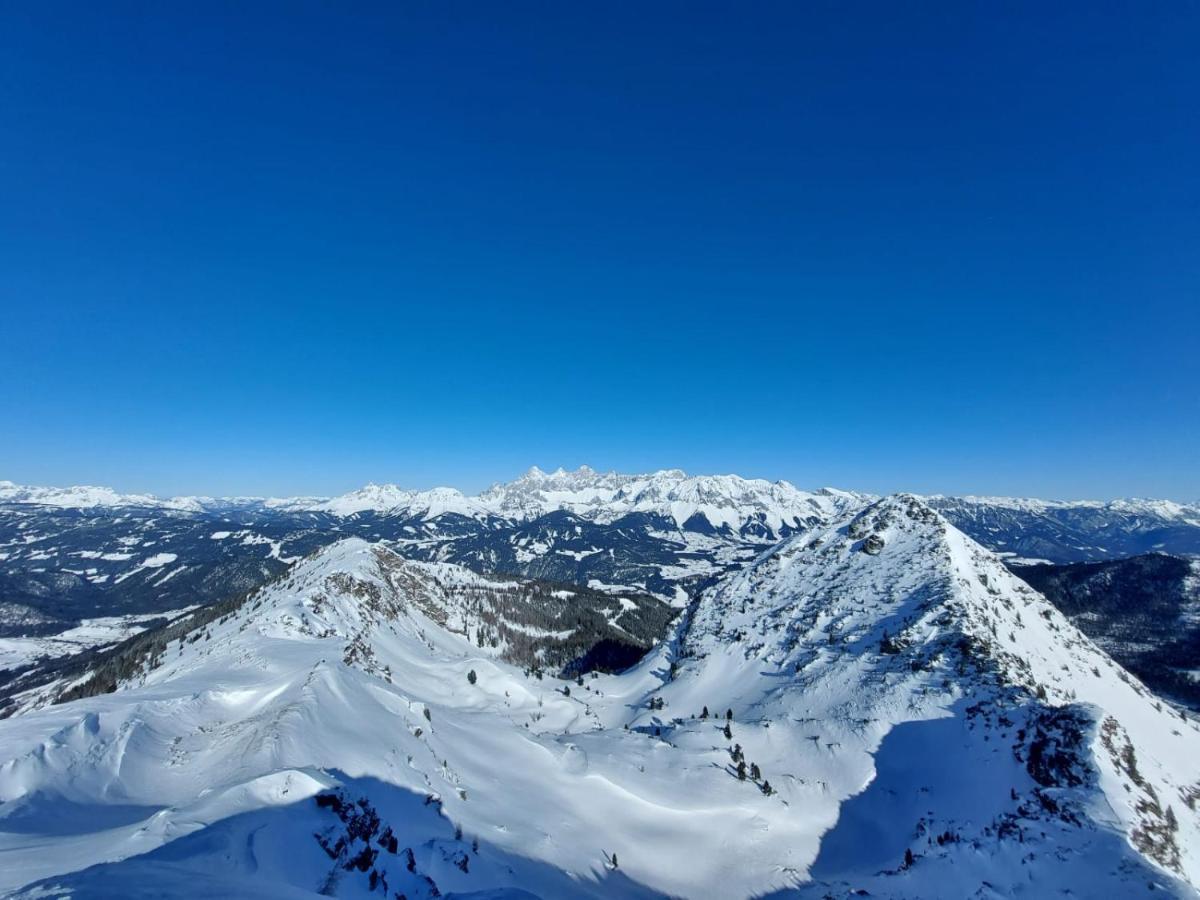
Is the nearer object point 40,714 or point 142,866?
point 142,866

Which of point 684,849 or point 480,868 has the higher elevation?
point 480,868

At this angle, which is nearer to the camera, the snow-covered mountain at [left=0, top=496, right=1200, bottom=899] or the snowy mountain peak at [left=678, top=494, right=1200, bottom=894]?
the snow-covered mountain at [left=0, top=496, right=1200, bottom=899]

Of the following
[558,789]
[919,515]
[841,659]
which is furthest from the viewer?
[919,515]

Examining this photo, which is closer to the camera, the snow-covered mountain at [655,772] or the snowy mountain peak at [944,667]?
the snow-covered mountain at [655,772]

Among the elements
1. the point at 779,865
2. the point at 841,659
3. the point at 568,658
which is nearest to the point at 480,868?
the point at 779,865

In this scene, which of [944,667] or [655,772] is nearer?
[655,772]

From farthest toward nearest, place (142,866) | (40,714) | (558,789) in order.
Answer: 1. (558,789)
2. (40,714)
3. (142,866)

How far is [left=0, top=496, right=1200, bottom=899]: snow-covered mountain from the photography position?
21.1 metres

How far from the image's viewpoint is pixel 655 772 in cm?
4753

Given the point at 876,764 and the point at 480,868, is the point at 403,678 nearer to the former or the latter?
the point at 480,868

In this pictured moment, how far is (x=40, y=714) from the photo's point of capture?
121 feet

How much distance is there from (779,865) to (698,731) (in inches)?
771

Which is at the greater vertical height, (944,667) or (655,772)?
(944,667)

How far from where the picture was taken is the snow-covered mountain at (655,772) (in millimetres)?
21078
